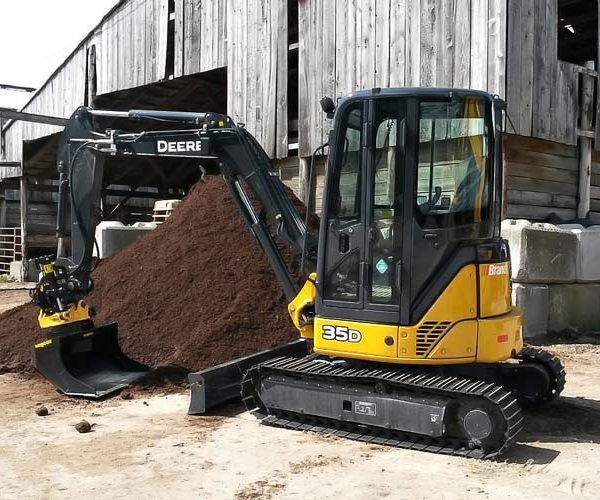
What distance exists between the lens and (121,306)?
930 centimetres

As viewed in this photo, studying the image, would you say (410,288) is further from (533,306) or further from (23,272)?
(23,272)

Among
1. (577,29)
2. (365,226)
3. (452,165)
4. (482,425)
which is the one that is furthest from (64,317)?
(577,29)

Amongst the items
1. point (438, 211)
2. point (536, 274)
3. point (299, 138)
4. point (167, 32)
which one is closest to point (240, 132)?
point (438, 211)

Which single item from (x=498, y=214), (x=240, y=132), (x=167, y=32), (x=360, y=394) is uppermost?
(x=167, y=32)

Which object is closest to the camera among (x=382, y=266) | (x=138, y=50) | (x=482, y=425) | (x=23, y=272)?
(x=482, y=425)

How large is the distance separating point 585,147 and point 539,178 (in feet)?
4.01

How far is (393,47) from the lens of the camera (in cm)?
1127

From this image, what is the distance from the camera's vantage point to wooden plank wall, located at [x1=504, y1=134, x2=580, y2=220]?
35.2 ft

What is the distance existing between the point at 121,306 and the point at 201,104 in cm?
1023

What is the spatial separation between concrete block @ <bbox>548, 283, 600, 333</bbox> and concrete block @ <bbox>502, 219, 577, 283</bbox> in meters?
0.22

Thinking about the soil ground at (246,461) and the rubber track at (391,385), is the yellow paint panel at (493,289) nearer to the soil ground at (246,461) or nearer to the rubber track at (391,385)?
the rubber track at (391,385)

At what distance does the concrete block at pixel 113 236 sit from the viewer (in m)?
15.0

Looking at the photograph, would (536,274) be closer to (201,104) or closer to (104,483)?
(104,483)

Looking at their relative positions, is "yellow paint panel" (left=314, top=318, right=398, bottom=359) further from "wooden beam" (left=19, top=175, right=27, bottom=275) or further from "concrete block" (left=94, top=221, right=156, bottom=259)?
"wooden beam" (left=19, top=175, right=27, bottom=275)
